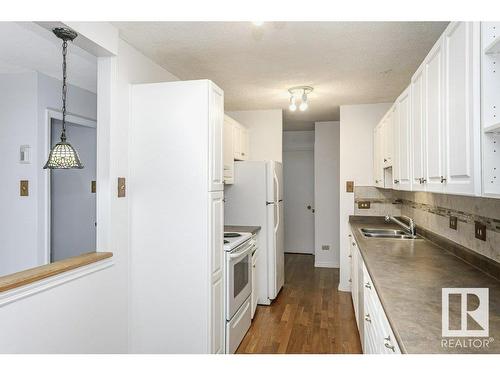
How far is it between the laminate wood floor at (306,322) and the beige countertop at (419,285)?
3.09ft

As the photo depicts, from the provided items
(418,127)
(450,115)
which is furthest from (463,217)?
(450,115)

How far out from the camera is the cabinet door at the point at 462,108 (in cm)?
127

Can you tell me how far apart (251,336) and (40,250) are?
6.70 ft

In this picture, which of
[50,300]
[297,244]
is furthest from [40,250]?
[297,244]

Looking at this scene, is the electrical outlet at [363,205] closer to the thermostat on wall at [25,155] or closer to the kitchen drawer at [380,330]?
the kitchen drawer at [380,330]

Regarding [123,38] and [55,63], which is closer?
[123,38]

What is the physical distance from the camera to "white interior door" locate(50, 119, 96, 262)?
13.5ft

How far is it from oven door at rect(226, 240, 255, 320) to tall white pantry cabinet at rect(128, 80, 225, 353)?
23 centimetres

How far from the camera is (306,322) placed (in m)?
3.46

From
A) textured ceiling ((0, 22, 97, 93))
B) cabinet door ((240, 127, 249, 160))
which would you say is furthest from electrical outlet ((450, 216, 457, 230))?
textured ceiling ((0, 22, 97, 93))

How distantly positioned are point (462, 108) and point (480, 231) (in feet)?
2.87

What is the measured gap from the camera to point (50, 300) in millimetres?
1813

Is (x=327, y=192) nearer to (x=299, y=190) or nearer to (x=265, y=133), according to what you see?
(x=299, y=190)
